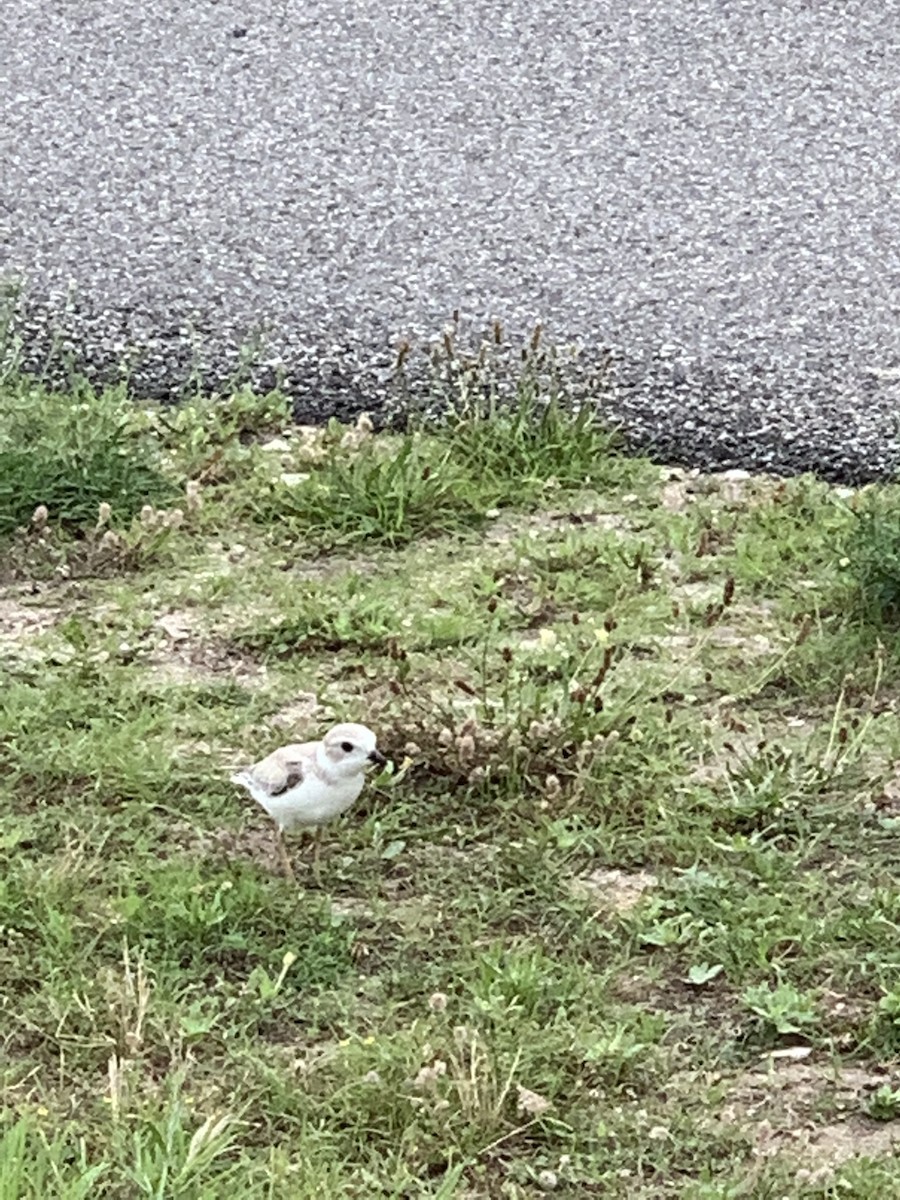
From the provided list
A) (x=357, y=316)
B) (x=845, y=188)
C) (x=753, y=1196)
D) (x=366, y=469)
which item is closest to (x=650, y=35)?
(x=845, y=188)

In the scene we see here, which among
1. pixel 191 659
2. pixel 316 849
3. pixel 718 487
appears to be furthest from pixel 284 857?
pixel 718 487

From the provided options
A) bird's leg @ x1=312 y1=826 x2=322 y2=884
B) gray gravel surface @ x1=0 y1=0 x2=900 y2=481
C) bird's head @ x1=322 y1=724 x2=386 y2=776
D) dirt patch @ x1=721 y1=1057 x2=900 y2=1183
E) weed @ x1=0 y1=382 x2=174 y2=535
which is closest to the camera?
dirt patch @ x1=721 y1=1057 x2=900 y2=1183

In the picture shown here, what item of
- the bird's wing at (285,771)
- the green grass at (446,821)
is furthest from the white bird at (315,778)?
the green grass at (446,821)

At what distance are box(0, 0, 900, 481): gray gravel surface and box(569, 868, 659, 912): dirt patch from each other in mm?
1772

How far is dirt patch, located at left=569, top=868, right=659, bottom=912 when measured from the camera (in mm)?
3375

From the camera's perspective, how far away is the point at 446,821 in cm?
359

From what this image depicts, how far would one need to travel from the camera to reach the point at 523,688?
13.0ft

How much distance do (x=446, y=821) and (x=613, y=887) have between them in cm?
34

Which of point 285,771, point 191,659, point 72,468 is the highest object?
point 285,771

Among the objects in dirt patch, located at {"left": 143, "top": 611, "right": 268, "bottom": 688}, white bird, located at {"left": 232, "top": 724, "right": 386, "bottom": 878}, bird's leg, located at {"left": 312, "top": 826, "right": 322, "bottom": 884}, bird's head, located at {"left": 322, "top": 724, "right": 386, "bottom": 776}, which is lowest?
dirt patch, located at {"left": 143, "top": 611, "right": 268, "bottom": 688}

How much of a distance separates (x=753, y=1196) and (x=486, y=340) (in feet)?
10.5

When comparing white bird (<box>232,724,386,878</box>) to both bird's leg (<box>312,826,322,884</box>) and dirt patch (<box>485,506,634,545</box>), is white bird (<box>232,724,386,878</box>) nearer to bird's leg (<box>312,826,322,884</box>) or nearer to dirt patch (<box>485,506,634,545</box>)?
bird's leg (<box>312,826,322,884</box>)

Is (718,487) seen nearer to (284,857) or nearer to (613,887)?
(613,887)

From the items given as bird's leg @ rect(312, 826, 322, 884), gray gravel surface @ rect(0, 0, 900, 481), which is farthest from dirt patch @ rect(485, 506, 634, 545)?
bird's leg @ rect(312, 826, 322, 884)
